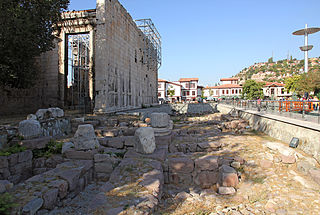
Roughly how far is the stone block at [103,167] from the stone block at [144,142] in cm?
103

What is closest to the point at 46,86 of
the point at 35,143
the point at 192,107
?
the point at 35,143

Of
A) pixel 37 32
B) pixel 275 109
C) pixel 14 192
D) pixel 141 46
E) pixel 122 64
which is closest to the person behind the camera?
pixel 14 192

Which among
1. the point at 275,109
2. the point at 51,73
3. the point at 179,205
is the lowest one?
the point at 179,205

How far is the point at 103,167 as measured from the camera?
5.98 metres

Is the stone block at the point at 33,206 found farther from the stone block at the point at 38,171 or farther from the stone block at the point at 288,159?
the stone block at the point at 288,159

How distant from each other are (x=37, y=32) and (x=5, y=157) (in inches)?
333

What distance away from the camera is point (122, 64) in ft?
60.5

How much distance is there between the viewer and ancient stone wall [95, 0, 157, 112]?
14695mm

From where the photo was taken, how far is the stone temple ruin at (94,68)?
14.7 meters

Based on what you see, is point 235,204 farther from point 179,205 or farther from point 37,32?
point 37,32

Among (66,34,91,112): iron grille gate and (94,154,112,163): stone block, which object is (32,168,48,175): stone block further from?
(66,34,91,112): iron grille gate

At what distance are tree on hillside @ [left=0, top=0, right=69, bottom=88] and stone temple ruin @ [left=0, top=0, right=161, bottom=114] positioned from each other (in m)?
2.07

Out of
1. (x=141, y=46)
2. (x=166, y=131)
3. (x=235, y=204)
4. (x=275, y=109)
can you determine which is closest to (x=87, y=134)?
(x=166, y=131)

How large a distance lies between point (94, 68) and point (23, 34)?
727cm
